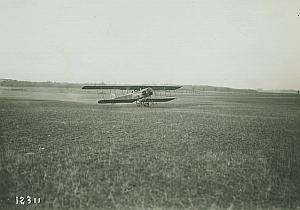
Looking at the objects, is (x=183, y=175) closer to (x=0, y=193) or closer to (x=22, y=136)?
(x=0, y=193)

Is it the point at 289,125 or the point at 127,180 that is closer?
the point at 127,180

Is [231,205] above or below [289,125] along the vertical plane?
below

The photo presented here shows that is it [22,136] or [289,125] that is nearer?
[22,136]

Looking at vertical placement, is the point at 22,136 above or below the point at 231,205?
above

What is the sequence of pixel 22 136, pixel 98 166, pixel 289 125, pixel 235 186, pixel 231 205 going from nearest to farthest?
pixel 231 205 < pixel 235 186 < pixel 98 166 < pixel 22 136 < pixel 289 125

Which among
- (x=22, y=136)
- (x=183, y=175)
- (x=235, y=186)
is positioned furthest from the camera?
(x=22, y=136)

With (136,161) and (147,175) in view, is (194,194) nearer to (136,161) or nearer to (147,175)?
(147,175)

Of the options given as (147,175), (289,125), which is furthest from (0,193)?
(289,125)

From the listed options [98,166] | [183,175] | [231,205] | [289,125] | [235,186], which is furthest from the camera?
[289,125]

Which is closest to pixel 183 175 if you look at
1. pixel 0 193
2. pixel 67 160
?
pixel 67 160
